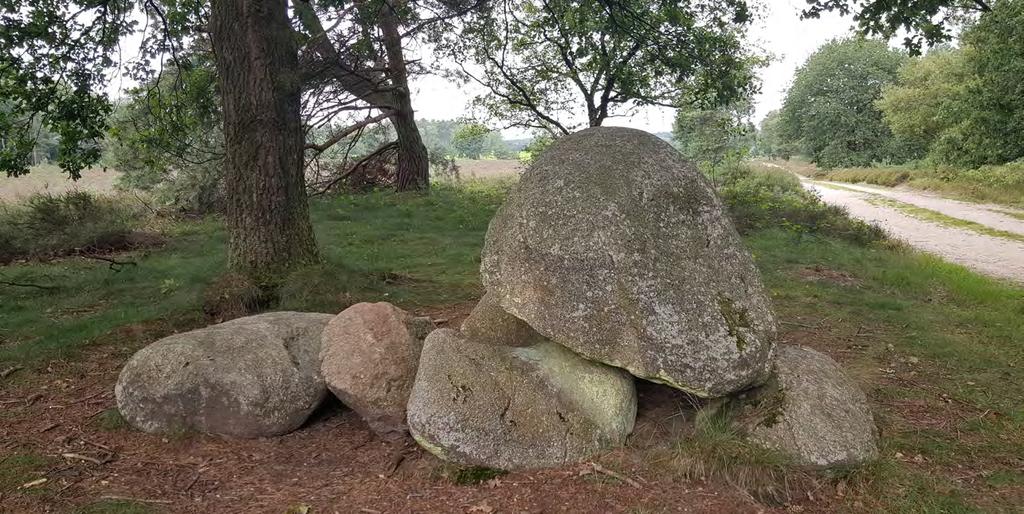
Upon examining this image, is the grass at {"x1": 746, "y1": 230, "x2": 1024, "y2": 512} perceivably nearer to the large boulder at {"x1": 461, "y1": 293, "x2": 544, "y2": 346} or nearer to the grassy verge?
the large boulder at {"x1": 461, "y1": 293, "x2": 544, "y2": 346}

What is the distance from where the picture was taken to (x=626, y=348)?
182 inches

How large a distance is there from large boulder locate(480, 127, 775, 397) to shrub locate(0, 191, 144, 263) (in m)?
11.6

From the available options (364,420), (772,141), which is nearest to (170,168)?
(364,420)

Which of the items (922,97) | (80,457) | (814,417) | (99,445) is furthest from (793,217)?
(922,97)

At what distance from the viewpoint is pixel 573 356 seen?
16.5 ft

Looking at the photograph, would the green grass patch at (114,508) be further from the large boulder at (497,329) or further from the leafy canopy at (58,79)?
the leafy canopy at (58,79)

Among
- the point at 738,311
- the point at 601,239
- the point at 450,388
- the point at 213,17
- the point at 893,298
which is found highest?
the point at 213,17

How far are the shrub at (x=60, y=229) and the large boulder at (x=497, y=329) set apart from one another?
36.0 ft

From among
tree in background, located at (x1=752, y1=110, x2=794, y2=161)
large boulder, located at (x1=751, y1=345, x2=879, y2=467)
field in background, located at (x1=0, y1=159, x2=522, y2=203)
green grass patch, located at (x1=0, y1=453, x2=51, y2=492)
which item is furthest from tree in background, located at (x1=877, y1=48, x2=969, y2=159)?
green grass patch, located at (x1=0, y1=453, x2=51, y2=492)

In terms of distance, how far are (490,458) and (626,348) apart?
125cm

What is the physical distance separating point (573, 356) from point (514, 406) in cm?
65

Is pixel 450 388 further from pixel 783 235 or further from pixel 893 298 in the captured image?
pixel 783 235

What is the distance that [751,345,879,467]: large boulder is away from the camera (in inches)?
178

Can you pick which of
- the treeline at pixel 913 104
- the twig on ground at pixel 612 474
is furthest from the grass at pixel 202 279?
the treeline at pixel 913 104
